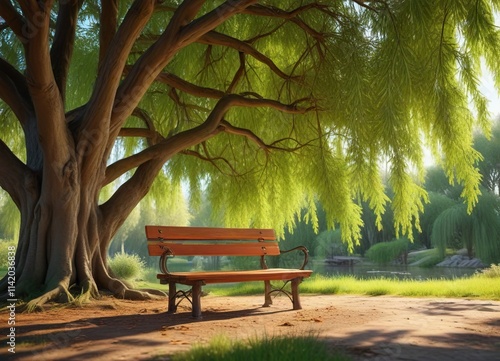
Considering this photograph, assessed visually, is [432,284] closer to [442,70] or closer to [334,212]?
[334,212]

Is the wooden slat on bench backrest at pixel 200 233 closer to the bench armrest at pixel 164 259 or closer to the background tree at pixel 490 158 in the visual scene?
the bench armrest at pixel 164 259

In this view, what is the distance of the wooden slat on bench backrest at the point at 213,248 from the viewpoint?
16.3ft

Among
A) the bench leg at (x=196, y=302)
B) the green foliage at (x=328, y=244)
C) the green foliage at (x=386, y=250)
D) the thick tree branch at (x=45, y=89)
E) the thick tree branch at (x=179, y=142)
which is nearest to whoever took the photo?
the bench leg at (x=196, y=302)

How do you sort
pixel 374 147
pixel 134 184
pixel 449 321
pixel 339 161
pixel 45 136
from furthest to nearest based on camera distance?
pixel 339 161 → pixel 134 184 → pixel 374 147 → pixel 45 136 → pixel 449 321

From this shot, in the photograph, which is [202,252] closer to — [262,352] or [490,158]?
[262,352]

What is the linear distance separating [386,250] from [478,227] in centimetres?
818

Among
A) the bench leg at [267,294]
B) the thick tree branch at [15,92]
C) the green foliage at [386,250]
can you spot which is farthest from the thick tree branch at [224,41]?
the green foliage at [386,250]

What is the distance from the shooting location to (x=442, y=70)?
536 centimetres

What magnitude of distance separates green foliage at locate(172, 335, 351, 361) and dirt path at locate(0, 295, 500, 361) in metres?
0.27

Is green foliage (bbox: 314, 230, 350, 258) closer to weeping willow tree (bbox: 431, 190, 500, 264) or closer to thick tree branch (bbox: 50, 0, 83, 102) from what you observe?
weeping willow tree (bbox: 431, 190, 500, 264)

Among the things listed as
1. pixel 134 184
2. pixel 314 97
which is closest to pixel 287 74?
pixel 314 97

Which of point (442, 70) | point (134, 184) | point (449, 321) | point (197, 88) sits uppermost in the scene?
point (197, 88)

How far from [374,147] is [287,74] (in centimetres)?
255

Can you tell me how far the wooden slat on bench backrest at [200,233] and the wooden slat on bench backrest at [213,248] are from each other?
0.07 meters
